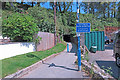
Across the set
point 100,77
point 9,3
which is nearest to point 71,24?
point 9,3

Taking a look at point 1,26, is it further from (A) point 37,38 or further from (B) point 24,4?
(B) point 24,4

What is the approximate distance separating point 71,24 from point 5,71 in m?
27.7

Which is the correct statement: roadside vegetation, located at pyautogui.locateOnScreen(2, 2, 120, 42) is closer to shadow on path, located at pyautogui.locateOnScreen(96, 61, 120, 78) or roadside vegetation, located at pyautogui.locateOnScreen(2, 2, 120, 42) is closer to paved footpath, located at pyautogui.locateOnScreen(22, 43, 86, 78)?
paved footpath, located at pyautogui.locateOnScreen(22, 43, 86, 78)

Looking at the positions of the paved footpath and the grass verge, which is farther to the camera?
the grass verge

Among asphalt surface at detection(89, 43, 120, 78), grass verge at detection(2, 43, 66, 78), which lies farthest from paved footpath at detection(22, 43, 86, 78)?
asphalt surface at detection(89, 43, 120, 78)

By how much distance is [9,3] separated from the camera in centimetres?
2328

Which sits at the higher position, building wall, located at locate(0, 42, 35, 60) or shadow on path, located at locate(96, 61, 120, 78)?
building wall, located at locate(0, 42, 35, 60)

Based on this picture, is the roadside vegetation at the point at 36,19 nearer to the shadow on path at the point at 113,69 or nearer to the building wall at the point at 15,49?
the building wall at the point at 15,49

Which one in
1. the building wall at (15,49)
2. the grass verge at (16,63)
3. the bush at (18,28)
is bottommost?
the grass verge at (16,63)

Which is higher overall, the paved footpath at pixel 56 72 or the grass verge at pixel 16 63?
the grass verge at pixel 16 63

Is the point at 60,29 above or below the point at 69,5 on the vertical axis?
below

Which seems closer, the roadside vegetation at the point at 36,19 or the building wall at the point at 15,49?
the building wall at the point at 15,49

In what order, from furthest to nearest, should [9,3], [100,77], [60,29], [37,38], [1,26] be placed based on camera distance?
[60,29] < [9,3] < [37,38] < [1,26] < [100,77]

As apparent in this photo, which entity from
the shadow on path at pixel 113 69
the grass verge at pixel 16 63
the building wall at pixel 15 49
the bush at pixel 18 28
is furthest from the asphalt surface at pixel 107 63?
the bush at pixel 18 28
